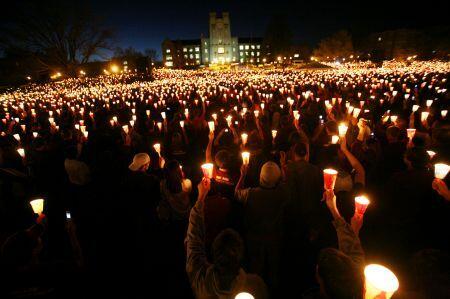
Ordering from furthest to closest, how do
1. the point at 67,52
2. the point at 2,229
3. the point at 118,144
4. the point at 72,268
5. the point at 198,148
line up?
the point at 67,52
the point at 198,148
the point at 118,144
the point at 2,229
the point at 72,268

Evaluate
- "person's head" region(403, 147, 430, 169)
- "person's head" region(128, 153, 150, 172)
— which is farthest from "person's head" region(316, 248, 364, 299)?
"person's head" region(128, 153, 150, 172)

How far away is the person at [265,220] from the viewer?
9.84ft

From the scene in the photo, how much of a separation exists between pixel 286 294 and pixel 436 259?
224 cm

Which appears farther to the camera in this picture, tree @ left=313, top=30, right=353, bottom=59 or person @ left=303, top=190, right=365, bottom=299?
tree @ left=313, top=30, right=353, bottom=59

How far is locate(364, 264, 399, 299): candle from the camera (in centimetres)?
127

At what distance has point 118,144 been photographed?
26.7 feet

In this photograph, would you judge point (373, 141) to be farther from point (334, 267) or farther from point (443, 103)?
point (443, 103)

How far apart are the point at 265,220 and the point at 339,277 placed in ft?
4.84

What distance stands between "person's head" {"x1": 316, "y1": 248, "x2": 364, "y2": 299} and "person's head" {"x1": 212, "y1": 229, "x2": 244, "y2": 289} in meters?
0.54

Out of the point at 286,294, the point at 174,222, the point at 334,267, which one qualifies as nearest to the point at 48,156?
the point at 174,222

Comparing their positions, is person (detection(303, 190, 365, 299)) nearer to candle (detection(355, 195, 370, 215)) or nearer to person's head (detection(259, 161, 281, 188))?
candle (detection(355, 195, 370, 215))

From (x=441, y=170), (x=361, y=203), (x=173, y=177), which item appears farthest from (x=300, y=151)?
(x=173, y=177)

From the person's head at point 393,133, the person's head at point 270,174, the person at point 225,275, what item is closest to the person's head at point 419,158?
the person's head at point 393,133

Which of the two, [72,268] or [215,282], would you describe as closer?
[215,282]
